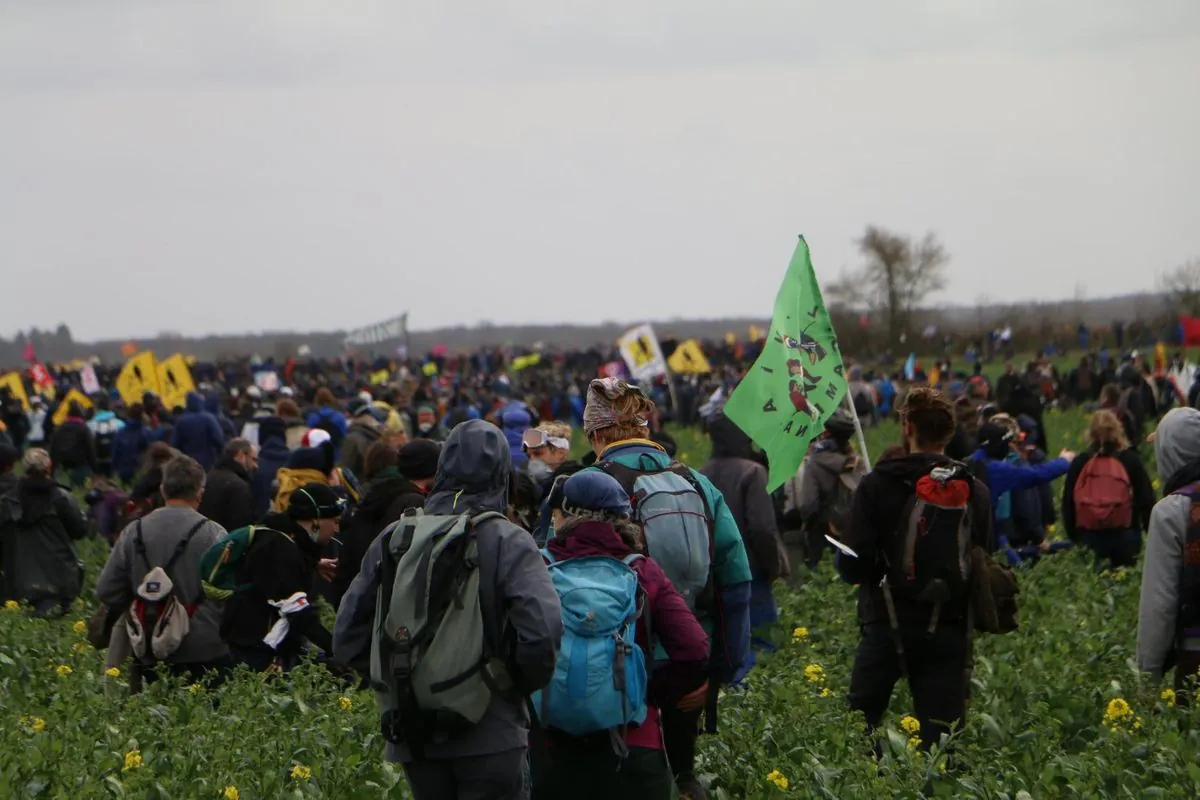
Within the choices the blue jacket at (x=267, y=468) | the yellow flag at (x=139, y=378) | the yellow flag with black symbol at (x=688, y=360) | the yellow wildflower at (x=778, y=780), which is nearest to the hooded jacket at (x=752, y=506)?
the yellow wildflower at (x=778, y=780)

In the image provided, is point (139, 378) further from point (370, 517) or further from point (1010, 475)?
point (370, 517)

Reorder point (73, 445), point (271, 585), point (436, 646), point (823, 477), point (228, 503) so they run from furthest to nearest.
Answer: point (73, 445) < point (823, 477) < point (228, 503) < point (271, 585) < point (436, 646)

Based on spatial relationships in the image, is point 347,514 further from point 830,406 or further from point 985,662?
point 985,662

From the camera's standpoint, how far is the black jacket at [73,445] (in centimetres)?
1992

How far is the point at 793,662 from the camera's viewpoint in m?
9.29

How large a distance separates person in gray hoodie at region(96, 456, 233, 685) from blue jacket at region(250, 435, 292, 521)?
5741mm

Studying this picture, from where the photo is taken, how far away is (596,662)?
16.8 feet

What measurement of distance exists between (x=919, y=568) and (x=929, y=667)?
0.47 m

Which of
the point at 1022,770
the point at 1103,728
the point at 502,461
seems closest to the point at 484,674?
the point at 502,461

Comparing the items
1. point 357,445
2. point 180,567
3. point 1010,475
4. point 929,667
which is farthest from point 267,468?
point 929,667

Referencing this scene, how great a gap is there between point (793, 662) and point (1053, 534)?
7027 mm

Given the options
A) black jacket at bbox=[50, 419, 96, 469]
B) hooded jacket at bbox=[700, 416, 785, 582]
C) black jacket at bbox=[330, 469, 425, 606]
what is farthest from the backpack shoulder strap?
black jacket at bbox=[50, 419, 96, 469]

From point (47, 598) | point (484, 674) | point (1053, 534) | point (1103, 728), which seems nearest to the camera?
point (484, 674)

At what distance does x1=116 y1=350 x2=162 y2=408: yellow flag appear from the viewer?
29.4 m
